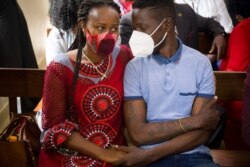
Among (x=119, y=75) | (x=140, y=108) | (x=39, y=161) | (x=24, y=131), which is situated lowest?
(x=39, y=161)

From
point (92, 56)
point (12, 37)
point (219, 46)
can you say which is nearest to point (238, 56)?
point (219, 46)

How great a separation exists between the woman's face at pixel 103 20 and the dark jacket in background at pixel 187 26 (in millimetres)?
861

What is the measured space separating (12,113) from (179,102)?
104 cm

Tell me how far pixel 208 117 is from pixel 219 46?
3.39 ft

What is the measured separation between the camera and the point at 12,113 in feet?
7.76

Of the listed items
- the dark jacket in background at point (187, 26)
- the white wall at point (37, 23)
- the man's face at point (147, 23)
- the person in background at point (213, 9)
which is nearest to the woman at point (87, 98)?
the man's face at point (147, 23)

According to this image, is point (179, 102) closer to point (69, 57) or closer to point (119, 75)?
A: point (119, 75)

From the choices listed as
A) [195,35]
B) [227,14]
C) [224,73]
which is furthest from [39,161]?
[227,14]

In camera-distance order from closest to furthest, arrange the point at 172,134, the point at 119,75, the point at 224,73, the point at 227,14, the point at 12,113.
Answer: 1. the point at 172,134
2. the point at 119,75
3. the point at 224,73
4. the point at 12,113
5. the point at 227,14

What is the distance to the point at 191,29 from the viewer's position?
9.33 ft

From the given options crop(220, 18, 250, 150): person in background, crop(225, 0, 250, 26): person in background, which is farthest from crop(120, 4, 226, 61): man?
crop(225, 0, 250, 26): person in background

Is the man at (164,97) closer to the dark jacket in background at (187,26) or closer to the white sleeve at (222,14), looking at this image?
the dark jacket in background at (187,26)

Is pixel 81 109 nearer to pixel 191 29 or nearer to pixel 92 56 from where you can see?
pixel 92 56

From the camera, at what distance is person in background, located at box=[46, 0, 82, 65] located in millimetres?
2811
